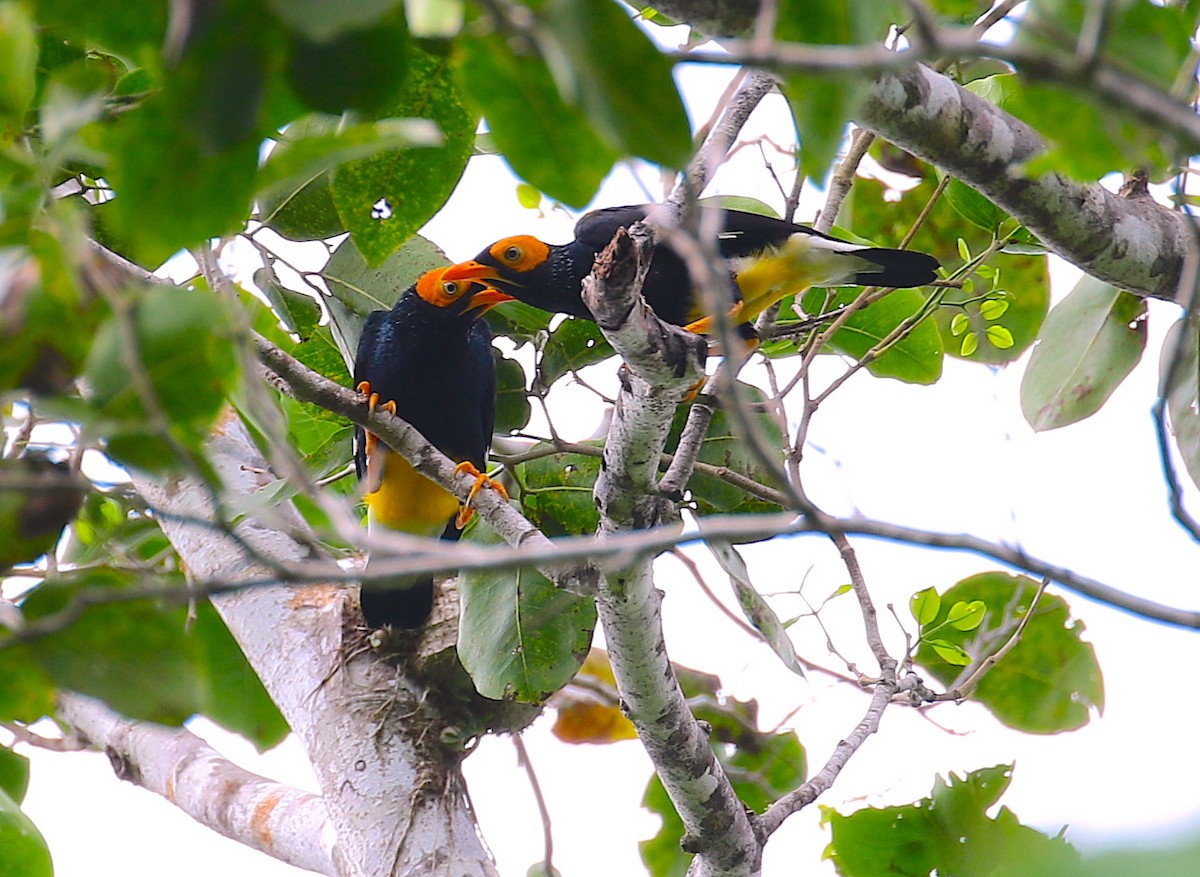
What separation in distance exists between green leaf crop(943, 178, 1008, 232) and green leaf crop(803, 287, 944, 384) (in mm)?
299

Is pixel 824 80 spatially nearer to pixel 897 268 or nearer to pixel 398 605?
pixel 897 268

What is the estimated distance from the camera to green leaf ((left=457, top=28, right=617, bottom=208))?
2.88 feet

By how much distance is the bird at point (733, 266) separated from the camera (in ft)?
10.5

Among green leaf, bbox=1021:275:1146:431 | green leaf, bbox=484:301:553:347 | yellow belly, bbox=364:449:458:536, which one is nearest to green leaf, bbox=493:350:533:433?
green leaf, bbox=484:301:553:347

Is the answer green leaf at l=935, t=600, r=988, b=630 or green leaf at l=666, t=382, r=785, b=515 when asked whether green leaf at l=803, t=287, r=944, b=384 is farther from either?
green leaf at l=935, t=600, r=988, b=630

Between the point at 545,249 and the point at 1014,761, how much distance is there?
1931 mm

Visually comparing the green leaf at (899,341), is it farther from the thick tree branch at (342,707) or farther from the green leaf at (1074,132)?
the green leaf at (1074,132)

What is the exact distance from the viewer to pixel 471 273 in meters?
3.90

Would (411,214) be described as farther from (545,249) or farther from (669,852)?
(669,852)

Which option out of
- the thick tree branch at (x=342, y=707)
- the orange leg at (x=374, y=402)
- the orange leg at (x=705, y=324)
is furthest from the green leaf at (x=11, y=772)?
the orange leg at (x=374, y=402)

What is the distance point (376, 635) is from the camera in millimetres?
3350

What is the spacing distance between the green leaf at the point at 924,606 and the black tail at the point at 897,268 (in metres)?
0.79

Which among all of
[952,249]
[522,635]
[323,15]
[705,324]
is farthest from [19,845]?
[952,249]

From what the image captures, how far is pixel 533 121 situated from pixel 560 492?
2228 mm
